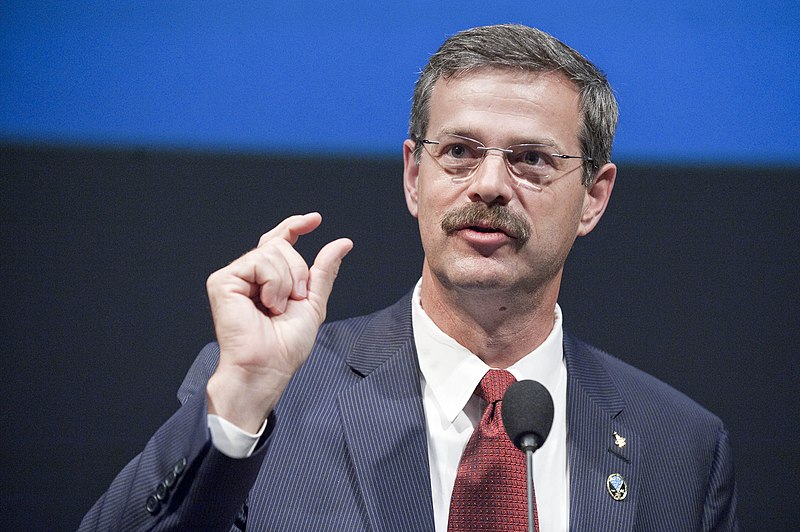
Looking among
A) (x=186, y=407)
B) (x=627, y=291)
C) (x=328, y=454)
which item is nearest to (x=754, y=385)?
(x=627, y=291)

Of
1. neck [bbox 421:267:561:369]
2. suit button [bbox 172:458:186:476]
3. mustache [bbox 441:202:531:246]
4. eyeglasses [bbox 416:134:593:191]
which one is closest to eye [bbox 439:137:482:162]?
eyeglasses [bbox 416:134:593:191]

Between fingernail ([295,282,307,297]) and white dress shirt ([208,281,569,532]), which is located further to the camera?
white dress shirt ([208,281,569,532])

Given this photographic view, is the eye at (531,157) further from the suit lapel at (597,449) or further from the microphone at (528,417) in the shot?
the microphone at (528,417)

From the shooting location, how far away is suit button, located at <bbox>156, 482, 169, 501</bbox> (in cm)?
145

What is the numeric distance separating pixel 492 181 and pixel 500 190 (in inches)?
0.9

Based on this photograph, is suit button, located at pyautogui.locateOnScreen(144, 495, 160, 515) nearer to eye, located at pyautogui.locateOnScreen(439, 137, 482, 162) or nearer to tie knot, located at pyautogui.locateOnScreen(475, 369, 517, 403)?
tie knot, located at pyautogui.locateOnScreen(475, 369, 517, 403)

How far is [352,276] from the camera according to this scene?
2387mm

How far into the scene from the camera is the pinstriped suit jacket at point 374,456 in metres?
1.47

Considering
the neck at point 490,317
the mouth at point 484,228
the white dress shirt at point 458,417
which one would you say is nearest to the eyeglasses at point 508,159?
the mouth at point 484,228

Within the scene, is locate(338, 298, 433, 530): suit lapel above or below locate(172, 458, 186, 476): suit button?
below

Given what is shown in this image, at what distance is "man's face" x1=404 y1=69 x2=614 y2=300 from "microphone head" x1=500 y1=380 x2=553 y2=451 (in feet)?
1.36

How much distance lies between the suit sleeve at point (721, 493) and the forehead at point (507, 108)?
2.50 feet

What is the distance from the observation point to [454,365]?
1917mm

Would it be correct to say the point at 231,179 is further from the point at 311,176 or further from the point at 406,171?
the point at 406,171
